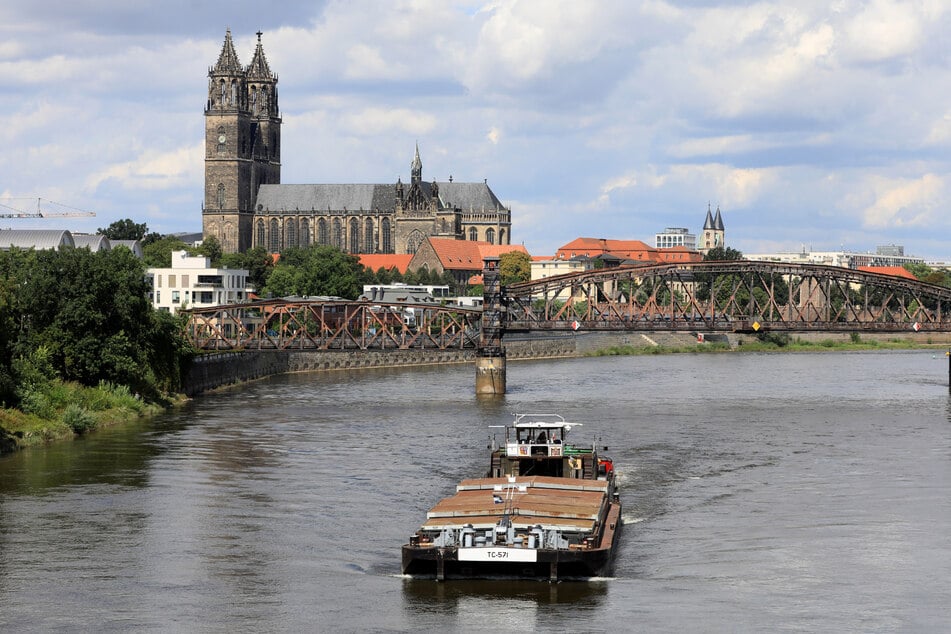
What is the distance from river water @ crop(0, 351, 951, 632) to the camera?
37094mm

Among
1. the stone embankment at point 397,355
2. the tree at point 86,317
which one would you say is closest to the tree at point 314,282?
the stone embankment at point 397,355

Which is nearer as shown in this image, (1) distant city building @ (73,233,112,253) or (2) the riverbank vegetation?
(2) the riverbank vegetation

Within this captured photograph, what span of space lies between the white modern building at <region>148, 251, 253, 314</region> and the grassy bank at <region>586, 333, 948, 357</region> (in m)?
43.5

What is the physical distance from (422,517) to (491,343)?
60.0 m

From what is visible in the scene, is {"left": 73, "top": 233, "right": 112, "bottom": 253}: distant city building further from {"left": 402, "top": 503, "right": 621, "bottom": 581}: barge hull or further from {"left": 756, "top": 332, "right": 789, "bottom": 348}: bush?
{"left": 402, "top": 503, "right": 621, "bottom": 581}: barge hull

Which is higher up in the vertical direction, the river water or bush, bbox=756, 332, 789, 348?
bush, bbox=756, 332, 789, 348

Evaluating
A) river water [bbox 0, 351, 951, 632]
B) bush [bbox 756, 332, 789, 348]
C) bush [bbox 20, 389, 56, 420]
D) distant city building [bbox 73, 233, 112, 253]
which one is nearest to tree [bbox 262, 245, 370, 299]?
distant city building [bbox 73, 233, 112, 253]

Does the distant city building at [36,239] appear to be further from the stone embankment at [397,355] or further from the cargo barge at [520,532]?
the cargo barge at [520,532]

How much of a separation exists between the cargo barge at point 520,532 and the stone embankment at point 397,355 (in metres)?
57.2

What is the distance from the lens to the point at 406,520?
49938mm

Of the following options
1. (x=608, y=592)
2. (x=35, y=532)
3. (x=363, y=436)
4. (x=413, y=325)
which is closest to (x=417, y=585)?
(x=608, y=592)

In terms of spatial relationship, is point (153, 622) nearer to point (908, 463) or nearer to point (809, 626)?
point (809, 626)

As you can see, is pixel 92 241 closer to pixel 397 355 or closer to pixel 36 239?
pixel 36 239

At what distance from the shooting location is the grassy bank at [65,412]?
67938mm
